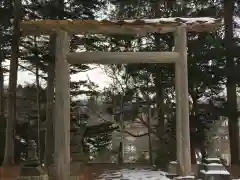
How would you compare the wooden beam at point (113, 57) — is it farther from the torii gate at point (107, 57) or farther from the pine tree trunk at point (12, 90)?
the pine tree trunk at point (12, 90)

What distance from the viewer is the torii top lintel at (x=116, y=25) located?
29.3 feet

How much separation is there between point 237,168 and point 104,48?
6495 millimetres

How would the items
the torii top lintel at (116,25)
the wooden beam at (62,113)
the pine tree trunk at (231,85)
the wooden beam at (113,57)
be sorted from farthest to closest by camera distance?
1. the pine tree trunk at (231,85)
2. the wooden beam at (113,57)
3. the torii top lintel at (116,25)
4. the wooden beam at (62,113)

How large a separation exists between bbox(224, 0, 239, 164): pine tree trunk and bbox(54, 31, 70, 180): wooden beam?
6313mm

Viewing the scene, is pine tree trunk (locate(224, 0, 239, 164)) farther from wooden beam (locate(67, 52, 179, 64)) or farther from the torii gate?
wooden beam (locate(67, 52, 179, 64))

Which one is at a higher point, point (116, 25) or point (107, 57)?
point (116, 25)

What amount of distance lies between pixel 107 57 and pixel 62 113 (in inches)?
63.2

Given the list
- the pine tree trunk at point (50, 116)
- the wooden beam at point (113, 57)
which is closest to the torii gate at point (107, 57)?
the wooden beam at point (113, 57)

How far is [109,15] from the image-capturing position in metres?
15.6

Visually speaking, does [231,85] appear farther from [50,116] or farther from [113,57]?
[50,116]

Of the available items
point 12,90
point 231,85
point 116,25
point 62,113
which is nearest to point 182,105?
point 116,25

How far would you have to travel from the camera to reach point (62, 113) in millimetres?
8922

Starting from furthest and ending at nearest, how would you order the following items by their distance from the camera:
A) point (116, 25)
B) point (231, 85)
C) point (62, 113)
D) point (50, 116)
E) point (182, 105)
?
1. point (50, 116)
2. point (231, 85)
3. point (182, 105)
4. point (116, 25)
5. point (62, 113)

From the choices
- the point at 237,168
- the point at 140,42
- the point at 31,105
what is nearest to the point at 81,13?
the point at 140,42
